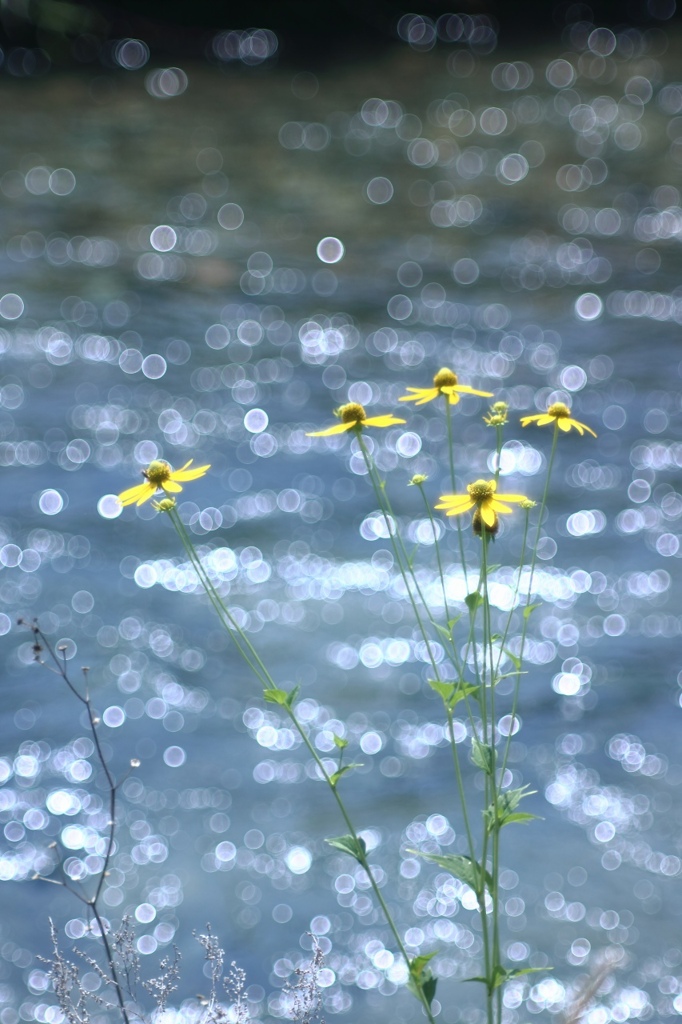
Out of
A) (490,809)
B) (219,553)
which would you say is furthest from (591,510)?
(490,809)

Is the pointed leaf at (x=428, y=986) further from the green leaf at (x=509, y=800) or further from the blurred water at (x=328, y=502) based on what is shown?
the blurred water at (x=328, y=502)

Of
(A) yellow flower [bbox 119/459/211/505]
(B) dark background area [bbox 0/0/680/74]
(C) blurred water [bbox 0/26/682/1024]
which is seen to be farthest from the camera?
(B) dark background area [bbox 0/0/680/74]

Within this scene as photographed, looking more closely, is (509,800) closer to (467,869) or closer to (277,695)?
(467,869)

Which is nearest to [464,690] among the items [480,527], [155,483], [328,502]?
[480,527]

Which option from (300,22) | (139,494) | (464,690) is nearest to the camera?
(464,690)

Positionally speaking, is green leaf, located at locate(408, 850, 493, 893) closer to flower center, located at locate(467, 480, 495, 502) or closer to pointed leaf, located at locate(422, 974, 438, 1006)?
pointed leaf, located at locate(422, 974, 438, 1006)

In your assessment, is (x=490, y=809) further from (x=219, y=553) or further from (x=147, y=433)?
(x=147, y=433)

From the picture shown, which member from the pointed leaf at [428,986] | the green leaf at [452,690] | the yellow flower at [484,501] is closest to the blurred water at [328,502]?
the pointed leaf at [428,986]

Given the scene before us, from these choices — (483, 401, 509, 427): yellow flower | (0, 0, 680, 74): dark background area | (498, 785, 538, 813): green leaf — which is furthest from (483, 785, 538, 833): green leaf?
(0, 0, 680, 74): dark background area
